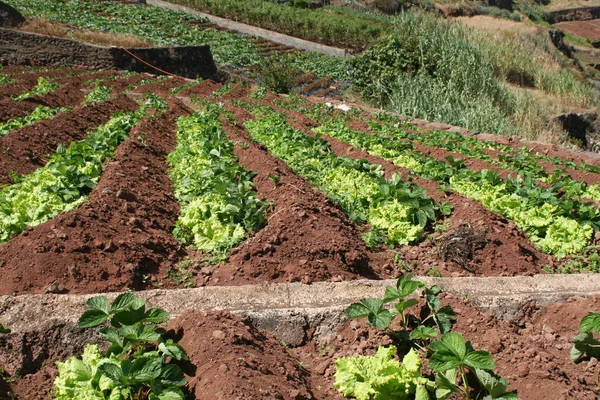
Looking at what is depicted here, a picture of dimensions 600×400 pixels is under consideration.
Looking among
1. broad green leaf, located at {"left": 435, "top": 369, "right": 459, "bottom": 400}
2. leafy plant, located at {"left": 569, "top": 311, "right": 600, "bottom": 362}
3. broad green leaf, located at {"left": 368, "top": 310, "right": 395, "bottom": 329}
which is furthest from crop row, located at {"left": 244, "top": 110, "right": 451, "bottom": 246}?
broad green leaf, located at {"left": 435, "top": 369, "right": 459, "bottom": 400}

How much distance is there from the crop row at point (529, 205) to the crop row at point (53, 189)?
12.6 feet

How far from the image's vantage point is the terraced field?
13.4 feet

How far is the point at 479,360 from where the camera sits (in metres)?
2.47

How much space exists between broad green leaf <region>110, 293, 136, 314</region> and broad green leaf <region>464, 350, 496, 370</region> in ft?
5.80

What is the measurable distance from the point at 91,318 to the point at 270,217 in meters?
2.13

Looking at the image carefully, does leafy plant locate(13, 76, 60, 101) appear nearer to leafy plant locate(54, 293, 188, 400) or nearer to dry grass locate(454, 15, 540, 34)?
leafy plant locate(54, 293, 188, 400)

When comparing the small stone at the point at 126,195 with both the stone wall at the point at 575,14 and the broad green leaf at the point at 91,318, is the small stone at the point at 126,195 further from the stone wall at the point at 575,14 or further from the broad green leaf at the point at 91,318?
the stone wall at the point at 575,14

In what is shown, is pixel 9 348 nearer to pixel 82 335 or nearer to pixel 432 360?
pixel 82 335

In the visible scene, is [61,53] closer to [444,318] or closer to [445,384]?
[444,318]

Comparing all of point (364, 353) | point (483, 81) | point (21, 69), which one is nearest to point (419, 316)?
point (364, 353)

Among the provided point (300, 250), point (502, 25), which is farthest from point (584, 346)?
point (502, 25)

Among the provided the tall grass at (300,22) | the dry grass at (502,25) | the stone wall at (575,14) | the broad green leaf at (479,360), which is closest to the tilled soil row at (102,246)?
the broad green leaf at (479,360)

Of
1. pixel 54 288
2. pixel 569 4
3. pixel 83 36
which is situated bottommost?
pixel 83 36

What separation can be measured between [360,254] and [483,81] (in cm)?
1130
